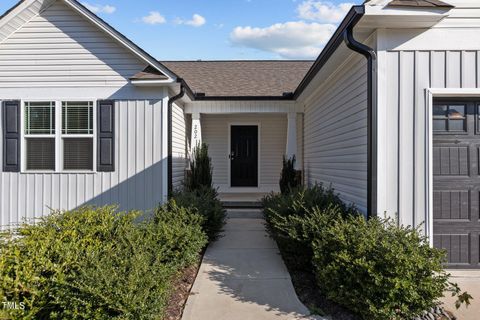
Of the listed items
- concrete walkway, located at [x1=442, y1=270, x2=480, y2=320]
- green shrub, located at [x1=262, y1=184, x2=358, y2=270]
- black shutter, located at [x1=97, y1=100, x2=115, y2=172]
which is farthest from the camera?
black shutter, located at [x1=97, y1=100, x2=115, y2=172]

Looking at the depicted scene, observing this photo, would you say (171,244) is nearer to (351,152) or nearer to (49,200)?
(351,152)

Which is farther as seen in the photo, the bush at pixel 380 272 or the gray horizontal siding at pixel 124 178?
the gray horizontal siding at pixel 124 178

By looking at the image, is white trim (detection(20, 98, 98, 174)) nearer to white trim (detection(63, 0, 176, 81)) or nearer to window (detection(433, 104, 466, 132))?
white trim (detection(63, 0, 176, 81))

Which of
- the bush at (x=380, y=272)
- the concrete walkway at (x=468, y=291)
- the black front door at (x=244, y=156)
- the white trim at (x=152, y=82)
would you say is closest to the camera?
the bush at (x=380, y=272)

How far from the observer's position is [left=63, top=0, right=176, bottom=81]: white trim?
6652 mm

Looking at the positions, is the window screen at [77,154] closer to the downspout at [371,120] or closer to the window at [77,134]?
the window at [77,134]

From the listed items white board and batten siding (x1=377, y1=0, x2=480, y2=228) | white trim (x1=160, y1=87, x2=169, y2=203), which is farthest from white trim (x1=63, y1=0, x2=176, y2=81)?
white board and batten siding (x1=377, y1=0, x2=480, y2=228)

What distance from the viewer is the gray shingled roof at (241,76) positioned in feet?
34.9

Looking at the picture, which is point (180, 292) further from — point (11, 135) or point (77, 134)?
point (11, 135)

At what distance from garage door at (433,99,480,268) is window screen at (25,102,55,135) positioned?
6.45 meters

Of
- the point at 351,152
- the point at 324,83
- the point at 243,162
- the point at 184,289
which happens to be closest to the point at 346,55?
the point at 351,152

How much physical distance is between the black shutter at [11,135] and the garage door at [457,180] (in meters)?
7.02

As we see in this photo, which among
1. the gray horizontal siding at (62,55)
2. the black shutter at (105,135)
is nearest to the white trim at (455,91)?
the gray horizontal siding at (62,55)

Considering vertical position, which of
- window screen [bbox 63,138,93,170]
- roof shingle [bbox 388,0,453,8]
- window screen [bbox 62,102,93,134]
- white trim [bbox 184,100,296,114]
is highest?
roof shingle [bbox 388,0,453,8]
